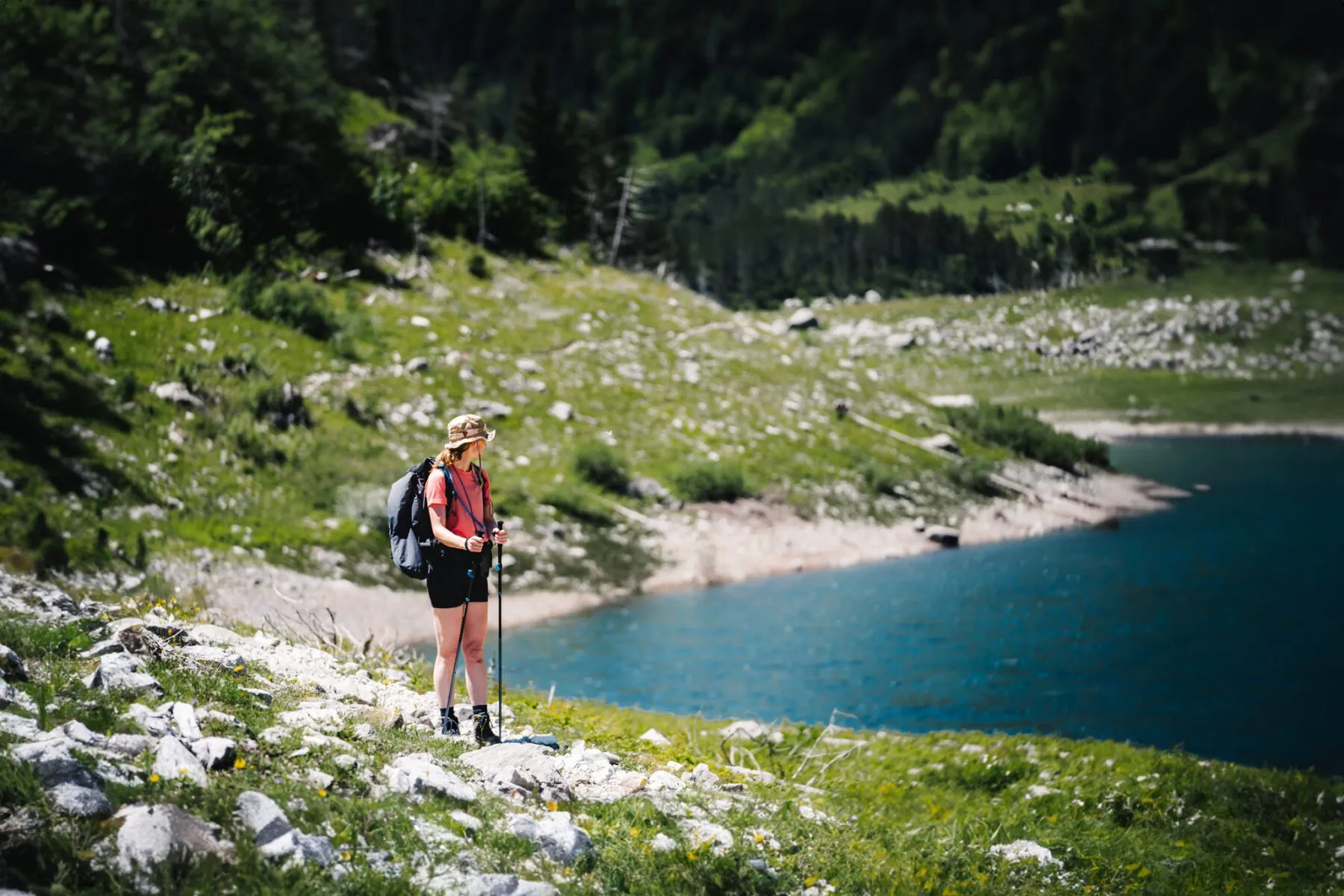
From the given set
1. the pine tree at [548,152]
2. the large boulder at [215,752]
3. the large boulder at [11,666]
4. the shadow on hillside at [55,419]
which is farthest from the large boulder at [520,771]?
the pine tree at [548,152]

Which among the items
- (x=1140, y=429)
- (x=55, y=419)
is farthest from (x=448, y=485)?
(x=1140, y=429)

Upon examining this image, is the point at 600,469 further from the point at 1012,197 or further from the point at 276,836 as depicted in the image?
the point at 276,836

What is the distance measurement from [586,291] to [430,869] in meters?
40.9

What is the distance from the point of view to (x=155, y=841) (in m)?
5.11

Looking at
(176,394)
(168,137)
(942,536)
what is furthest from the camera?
(942,536)

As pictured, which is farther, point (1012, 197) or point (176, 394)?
point (1012, 197)

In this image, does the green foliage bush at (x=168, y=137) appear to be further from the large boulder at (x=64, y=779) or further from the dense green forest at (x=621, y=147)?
the large boulder at (x=64, y=779)

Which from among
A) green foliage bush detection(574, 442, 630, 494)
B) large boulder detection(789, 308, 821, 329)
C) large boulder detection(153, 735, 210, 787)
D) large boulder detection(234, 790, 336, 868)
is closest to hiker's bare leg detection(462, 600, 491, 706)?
large boulder detection(153, 735, 210, 787)

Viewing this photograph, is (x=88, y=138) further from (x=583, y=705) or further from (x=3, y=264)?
(x=583, y=705)

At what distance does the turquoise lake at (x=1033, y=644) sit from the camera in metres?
19.2

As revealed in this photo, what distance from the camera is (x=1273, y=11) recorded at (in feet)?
120

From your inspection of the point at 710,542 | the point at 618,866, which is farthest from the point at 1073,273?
the point at 618,866

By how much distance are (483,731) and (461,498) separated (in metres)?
2.08

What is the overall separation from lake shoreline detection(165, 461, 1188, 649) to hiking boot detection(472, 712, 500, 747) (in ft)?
13.6
